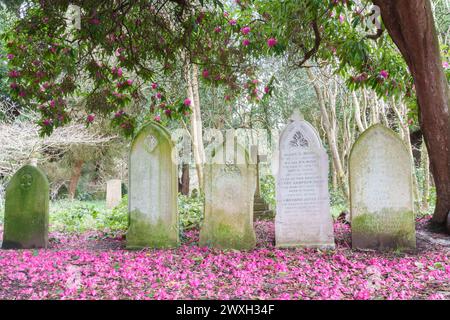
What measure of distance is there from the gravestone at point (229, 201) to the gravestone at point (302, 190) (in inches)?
16.9

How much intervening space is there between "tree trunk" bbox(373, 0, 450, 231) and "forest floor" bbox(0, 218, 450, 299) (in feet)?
3.23

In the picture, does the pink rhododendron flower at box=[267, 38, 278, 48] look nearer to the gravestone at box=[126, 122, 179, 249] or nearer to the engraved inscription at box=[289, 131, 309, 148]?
the engraved inscription at box=[289, 131, 309, 148]

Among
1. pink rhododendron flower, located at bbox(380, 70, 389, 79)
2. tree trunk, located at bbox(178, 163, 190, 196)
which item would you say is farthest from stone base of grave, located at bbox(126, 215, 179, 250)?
tree trunk, located at bbox(178, 163, 190, 196)

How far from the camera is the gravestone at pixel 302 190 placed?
17.5 feet

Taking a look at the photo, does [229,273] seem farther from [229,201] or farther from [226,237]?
[229,201]

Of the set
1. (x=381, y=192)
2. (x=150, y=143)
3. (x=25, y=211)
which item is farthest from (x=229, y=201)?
(x=25, y=211)

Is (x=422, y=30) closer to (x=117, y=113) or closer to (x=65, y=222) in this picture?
(x=117, y=113)

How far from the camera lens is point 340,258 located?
15.1ft

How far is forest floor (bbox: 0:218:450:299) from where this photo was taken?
3289mm

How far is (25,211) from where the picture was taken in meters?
5.46

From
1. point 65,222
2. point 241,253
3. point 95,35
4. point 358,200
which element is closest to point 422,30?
point 358,200

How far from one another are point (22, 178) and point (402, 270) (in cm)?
497

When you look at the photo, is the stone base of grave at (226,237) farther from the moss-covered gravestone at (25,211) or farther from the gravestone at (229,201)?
the moss-covered gravestone at (25,211)

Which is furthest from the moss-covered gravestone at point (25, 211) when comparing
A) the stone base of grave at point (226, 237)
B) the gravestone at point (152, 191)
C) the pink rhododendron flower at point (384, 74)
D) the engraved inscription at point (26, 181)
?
the pink rhododendron flower at point (384, 74)
